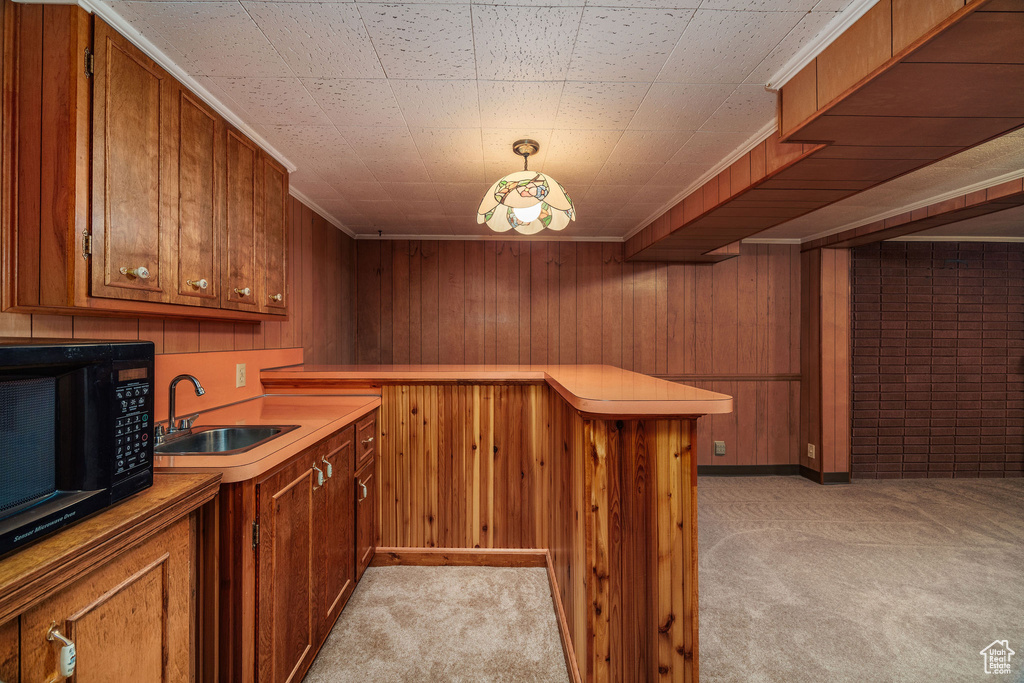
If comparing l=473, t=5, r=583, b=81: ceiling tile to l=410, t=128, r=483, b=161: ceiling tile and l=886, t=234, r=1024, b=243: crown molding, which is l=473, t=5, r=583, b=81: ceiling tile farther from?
l=886, t=234, r=1024, b=243: crown molding

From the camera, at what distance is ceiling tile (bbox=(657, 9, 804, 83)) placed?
1.34 m

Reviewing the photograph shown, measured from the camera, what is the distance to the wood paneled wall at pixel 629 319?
4223mm

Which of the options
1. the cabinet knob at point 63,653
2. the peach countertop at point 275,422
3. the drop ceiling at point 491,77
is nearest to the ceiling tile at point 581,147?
the drop ceiling at point 491,77

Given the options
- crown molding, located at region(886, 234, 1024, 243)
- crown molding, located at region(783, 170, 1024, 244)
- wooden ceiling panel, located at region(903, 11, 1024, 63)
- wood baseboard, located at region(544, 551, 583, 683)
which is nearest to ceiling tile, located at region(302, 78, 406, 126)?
wooden ceiling panel, located at region(903, 11, 1024, 63)

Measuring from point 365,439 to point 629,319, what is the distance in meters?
2.88

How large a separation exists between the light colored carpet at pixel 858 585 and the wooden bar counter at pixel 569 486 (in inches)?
22.6

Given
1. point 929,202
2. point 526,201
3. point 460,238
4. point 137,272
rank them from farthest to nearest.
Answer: point 460,238
point 929,202
point 526,201
point 137,272

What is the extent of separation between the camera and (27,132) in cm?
118

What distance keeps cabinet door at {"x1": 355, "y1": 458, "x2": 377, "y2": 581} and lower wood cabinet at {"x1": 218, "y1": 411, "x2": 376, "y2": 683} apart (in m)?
0.13

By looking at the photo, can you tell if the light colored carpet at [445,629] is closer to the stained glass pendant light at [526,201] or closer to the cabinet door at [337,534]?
the cabinet door at [337,534]

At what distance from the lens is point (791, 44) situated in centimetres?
147

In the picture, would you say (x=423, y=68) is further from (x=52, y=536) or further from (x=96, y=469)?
(x=52, y=536)

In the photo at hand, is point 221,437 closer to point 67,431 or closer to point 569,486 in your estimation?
point 67,431

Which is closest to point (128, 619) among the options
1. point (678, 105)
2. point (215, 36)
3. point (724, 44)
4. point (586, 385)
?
point (586, 385)
